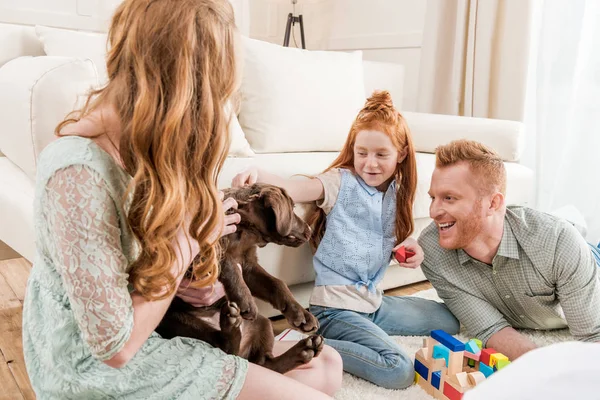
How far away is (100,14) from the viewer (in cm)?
405

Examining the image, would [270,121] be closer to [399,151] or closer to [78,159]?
[399,151]

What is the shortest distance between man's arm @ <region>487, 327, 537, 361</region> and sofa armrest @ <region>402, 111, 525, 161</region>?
106 cm

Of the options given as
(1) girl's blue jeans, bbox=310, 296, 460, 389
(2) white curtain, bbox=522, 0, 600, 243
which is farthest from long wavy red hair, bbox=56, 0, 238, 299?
(2) white curtain, bbox=522, 0, 600, 243

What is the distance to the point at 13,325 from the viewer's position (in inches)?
74.4

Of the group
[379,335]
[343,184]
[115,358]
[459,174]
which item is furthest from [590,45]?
[115,358]

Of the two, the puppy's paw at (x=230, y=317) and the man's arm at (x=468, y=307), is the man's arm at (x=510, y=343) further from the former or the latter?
the puppy's paw at (x=230, y=317)

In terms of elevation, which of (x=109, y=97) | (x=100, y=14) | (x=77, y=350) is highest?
(x=100, y=14)

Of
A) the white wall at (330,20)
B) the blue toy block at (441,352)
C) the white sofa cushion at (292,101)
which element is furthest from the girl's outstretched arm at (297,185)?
the white wall at (330,20)

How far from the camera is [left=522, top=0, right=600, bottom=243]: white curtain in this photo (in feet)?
9.52

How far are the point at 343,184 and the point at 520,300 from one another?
27.6 inches

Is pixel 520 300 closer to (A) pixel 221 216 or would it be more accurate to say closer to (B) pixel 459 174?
(B) pixel 459 174

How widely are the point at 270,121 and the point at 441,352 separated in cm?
125

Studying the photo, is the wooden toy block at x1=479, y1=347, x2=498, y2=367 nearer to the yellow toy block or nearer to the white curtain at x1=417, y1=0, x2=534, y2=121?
the yellow toy block

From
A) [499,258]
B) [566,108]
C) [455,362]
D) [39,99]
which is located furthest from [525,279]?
[566,108]
